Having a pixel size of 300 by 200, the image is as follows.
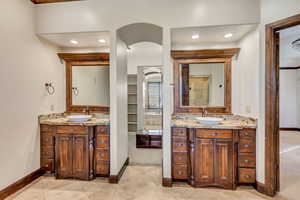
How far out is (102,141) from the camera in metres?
2.85

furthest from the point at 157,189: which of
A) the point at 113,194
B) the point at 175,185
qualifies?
the point at 113,194

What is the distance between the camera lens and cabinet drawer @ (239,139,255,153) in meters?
2.59

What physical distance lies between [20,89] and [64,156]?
1206 millimetres

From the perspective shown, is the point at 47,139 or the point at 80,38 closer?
the point at 47,139

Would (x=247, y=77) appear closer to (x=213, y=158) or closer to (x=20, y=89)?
(x=213, y=158)

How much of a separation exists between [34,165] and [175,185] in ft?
7.39

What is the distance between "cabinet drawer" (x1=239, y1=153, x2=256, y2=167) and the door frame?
0.17 metres

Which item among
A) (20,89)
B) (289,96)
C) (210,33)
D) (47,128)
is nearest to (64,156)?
(47,128)

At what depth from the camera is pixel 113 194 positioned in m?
2.47

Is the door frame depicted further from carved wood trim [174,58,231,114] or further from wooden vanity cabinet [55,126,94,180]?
wooden vanity cabinet [55,126,94,180]

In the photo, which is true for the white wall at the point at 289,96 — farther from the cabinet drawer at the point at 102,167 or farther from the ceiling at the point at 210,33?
the cabinet drawer at the point at 102,167

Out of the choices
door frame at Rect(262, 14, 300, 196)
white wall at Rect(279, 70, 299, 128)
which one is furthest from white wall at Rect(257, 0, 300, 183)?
white wall at Rect(279, 70, 299, 128)

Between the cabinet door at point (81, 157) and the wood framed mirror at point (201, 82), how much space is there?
1.68 m

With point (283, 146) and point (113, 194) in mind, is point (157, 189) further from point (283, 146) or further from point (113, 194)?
point (283, 146)
